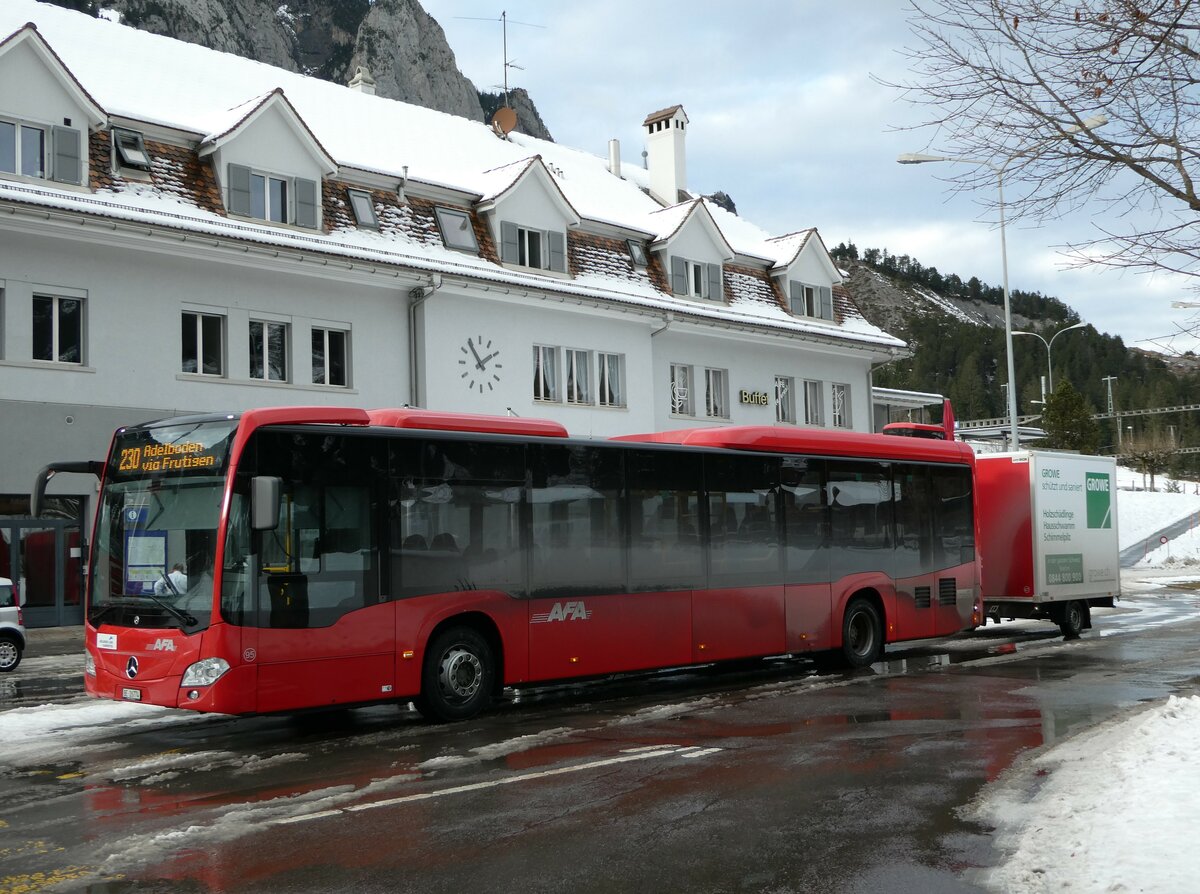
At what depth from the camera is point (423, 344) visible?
27.3m

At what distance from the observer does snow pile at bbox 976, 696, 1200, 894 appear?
582 centimetres

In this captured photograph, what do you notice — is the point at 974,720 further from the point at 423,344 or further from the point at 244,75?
the point at 244,75

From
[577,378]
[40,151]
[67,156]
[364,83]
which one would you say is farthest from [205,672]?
→ [364,83]

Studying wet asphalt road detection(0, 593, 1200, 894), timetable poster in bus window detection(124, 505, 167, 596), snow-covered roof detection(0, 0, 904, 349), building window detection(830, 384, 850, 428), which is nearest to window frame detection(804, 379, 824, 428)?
building window detection(830, 384, 850, 428)

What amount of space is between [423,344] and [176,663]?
1736 cm

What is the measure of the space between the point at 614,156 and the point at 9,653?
2781 cm

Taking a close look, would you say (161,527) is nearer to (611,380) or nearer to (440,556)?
(440,556)

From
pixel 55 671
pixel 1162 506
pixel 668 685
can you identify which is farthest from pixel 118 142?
pixel 1162 506

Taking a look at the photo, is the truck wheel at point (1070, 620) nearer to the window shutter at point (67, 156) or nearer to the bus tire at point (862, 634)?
the bus tire at point (862, 634)

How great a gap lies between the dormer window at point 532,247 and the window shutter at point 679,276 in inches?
168

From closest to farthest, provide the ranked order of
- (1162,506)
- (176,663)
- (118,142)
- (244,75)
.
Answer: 1. (176,663)
2. (118,142)
3. (244,75)
4. (1162,506)

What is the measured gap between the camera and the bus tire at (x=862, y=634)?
16.9 m

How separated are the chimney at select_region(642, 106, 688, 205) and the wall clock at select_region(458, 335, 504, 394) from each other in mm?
13609

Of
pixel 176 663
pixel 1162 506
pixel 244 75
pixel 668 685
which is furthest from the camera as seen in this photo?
pixel 1162 506
